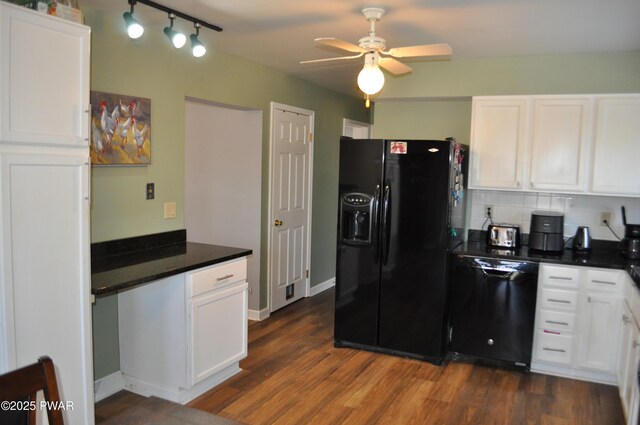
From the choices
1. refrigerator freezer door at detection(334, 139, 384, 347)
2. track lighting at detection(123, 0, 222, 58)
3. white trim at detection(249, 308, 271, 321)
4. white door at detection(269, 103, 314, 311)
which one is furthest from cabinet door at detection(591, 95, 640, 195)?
white trim at detection(249, 308, 271, 321)

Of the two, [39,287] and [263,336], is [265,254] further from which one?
[39,287]

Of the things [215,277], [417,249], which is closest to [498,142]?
[417,249]

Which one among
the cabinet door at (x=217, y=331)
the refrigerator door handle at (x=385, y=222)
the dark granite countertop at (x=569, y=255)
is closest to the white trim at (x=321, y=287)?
the refrigerator door handle at (x=385, y=222)

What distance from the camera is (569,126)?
3.76 m

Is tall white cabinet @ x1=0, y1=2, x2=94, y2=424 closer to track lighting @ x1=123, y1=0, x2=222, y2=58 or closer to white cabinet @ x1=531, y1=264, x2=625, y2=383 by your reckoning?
track lighting @ x1=123, y1=0, x2=222, y2=58

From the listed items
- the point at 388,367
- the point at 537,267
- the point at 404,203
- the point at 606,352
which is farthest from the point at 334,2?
the point at 606,352

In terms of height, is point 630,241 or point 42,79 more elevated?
point 42,79

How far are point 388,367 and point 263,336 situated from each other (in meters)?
1.15

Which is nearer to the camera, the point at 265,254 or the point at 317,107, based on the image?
the point at 265,254

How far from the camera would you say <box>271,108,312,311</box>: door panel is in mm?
4805

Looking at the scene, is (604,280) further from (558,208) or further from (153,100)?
(153,100)

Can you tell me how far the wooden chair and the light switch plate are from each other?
2.29 metres

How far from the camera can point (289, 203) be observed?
5047 millimetres

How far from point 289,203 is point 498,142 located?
6.88ft
